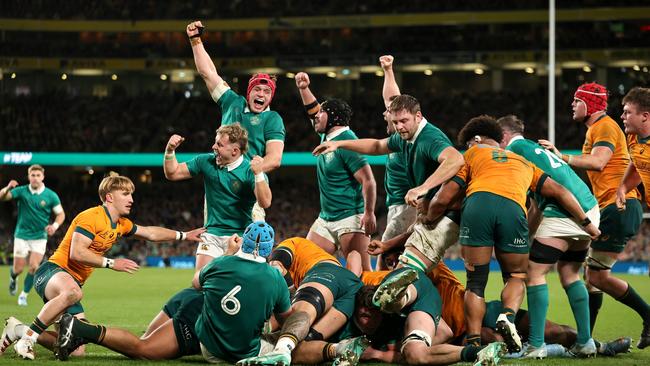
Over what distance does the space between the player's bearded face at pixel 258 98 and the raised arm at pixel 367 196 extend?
4.82ft

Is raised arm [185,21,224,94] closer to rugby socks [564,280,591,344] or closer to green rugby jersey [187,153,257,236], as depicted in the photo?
green rugby jersey [187,153,257,236]

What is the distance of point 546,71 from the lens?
42844mm

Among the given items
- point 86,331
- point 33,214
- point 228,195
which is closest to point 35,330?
point 86,331

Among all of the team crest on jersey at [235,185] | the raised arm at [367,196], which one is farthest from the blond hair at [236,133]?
the raised arm at [367,196]

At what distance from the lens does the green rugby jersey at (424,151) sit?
→ 8.62 m

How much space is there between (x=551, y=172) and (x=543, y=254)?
81 cm

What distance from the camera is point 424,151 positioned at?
28.6ft

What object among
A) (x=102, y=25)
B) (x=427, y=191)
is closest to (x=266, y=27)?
(x=102, y=25)

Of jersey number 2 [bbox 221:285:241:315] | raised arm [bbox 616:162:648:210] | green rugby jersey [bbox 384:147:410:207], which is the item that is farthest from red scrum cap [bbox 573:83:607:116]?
jersey number 2 [bbox 221:285:241:315]

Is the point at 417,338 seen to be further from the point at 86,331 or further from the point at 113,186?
the point at 113,186

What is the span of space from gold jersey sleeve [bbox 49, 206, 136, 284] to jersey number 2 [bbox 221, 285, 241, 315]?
2.09m

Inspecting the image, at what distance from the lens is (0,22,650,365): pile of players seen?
24.8ft

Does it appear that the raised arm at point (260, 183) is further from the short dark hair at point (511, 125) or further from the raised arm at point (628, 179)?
the raised arm at point (628, 179)

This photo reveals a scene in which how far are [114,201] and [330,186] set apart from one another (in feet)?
8.89
